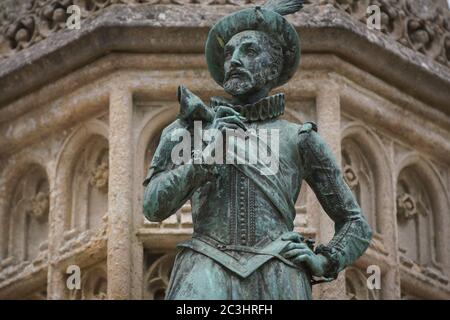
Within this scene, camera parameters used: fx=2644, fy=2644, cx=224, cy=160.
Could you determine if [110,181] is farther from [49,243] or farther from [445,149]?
[445,149]

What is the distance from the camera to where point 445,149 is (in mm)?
15938

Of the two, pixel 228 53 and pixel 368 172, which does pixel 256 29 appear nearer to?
pixel 228 53

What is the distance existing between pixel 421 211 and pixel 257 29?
5759 millimetres

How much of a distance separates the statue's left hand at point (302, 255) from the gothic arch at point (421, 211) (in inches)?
228

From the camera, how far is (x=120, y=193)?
14.8m

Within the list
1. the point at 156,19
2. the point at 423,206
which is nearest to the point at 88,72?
the point at 156,19

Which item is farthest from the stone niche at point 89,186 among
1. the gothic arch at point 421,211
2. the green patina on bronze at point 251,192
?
the green patina on bronze at point 251,192

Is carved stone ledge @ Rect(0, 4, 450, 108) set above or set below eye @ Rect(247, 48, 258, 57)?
above

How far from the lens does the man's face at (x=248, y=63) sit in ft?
33.3

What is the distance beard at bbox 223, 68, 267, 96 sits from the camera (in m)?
10.1

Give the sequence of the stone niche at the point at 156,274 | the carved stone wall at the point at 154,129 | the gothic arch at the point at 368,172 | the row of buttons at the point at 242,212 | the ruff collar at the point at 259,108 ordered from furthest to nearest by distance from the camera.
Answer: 1. the gothic arch at the point at 368,172
2. the carved stone wall at the point at 154,129
3. the stone niche at the point at 156,274
4. the ruff collar at the point at 259,108
5. the row of buttons at the point at 242,212

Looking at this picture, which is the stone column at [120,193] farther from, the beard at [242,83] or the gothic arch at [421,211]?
the beard at [242,83]

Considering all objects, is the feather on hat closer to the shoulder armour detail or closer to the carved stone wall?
the shoulder armour detail

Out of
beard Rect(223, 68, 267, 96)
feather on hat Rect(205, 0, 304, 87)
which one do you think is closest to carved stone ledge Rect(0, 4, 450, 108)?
feather on hat Rect(205, 0, 304, 87)
